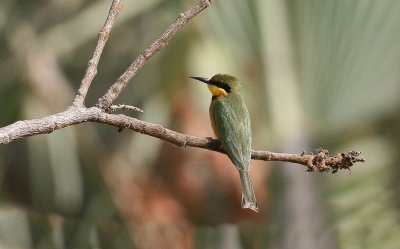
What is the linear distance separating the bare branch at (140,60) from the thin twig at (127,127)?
38 millimetres

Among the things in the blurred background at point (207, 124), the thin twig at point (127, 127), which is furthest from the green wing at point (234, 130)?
the blurred background at point (207, 124)

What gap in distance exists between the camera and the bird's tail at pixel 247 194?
1979 millimetres

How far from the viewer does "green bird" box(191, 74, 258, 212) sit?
80.6 inches

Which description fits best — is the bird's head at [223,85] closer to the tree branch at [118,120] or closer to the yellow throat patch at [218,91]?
the yellow throat patch at [218,91]

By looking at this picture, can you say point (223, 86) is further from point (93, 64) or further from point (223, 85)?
point (93, 64)

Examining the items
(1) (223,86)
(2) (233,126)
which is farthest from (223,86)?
(2) (233,126)

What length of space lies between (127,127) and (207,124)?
2006 mm

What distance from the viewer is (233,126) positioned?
217 centimetres

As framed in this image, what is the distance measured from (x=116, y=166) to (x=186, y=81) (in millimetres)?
510

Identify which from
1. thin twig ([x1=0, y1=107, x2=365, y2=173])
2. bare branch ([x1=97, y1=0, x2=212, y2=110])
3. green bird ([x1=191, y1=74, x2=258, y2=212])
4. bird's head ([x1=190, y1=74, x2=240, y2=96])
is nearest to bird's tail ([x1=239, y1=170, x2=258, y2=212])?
green bird ([x1=191, y1=74, x2=258, y2=212])

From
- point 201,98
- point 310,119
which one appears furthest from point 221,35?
point 310,119

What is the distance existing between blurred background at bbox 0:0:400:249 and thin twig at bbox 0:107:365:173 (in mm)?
987

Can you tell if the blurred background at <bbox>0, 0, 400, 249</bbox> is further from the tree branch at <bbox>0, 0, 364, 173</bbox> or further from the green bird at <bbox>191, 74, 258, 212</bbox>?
the tree branch at <bbox>0, 0, 364, 173</bbox>

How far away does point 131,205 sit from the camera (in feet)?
11.8
